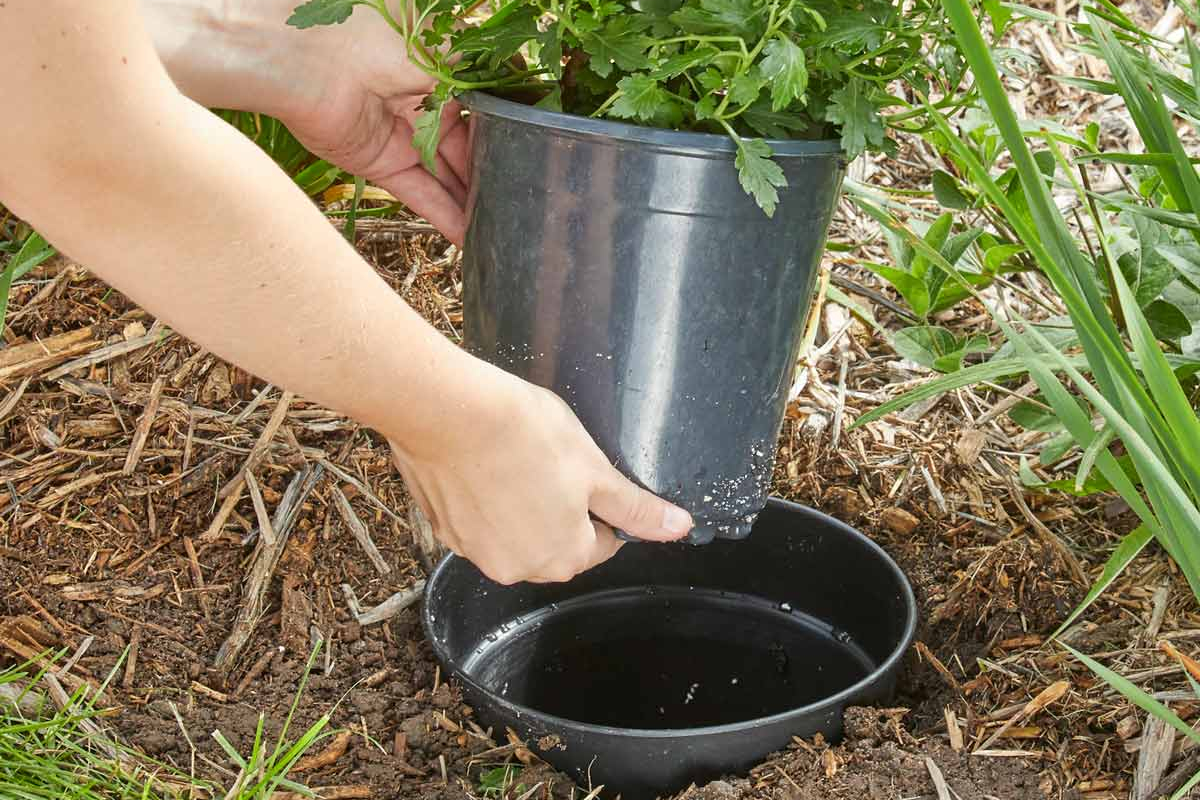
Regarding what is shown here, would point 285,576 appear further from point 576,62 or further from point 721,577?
point 576,62

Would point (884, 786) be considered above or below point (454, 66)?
below

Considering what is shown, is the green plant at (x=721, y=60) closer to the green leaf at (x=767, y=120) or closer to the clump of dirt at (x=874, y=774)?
the green leaf at (x=767, y=120)

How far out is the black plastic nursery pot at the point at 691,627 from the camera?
1459 millimetres

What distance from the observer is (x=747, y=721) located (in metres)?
1.31

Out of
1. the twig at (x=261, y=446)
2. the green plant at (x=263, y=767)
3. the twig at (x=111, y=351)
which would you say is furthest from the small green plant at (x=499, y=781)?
the twig at (x=111, y=351)

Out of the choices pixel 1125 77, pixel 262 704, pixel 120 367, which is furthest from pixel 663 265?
pixel 120 367

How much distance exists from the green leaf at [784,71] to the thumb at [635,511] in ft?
1.05

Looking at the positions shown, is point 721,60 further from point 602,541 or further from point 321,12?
point 602,541

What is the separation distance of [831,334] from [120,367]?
0.93 m

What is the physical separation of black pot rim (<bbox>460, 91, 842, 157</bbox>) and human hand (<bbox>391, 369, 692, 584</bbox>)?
19 centimetres

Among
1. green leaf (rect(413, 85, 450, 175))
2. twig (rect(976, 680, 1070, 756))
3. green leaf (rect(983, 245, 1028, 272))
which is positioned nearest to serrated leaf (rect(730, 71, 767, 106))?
green leaf (rect(413, 85, 450, 175))

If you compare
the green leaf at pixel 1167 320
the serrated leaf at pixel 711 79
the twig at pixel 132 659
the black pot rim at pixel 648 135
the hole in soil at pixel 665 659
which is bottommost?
the hole in soil at pixel 665 659

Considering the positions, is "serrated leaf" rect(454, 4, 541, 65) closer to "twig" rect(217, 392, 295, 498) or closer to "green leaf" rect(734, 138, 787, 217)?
"green leaf" rect(734, 138, 787, 217)

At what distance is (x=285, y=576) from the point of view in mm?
1435
